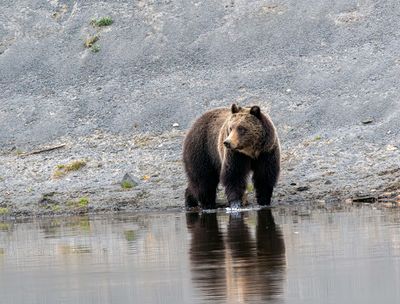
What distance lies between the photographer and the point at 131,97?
99.9 ft

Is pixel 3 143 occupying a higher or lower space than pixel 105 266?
higher

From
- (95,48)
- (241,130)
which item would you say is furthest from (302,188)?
(95,48)

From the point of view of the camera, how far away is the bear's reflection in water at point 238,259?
10.6 metres

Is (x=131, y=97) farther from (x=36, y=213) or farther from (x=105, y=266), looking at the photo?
(x=105, y=266)

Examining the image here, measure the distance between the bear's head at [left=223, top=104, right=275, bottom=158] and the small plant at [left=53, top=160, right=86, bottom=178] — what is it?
18.5 ft

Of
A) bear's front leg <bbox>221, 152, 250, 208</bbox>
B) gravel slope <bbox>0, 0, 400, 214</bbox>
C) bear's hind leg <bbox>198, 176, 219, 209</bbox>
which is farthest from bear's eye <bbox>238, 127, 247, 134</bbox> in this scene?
gravel slope <bbox>0, 0, 400, 214</bbox>

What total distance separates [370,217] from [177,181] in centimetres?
661

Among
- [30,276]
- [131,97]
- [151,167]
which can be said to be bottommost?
[30,276]

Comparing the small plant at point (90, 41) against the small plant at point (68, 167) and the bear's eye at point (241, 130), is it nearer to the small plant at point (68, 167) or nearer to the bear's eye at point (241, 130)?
the small plant at point (68, 167)

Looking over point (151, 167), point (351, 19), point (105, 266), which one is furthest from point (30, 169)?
point (105, 266)

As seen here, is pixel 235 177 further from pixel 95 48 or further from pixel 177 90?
pixel 95 48

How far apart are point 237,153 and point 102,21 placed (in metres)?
16.3

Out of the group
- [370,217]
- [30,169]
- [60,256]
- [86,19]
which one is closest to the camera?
[60,256]

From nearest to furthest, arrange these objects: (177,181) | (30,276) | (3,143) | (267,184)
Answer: (30,276) → (267,184) → (177,181) → (3,143)
